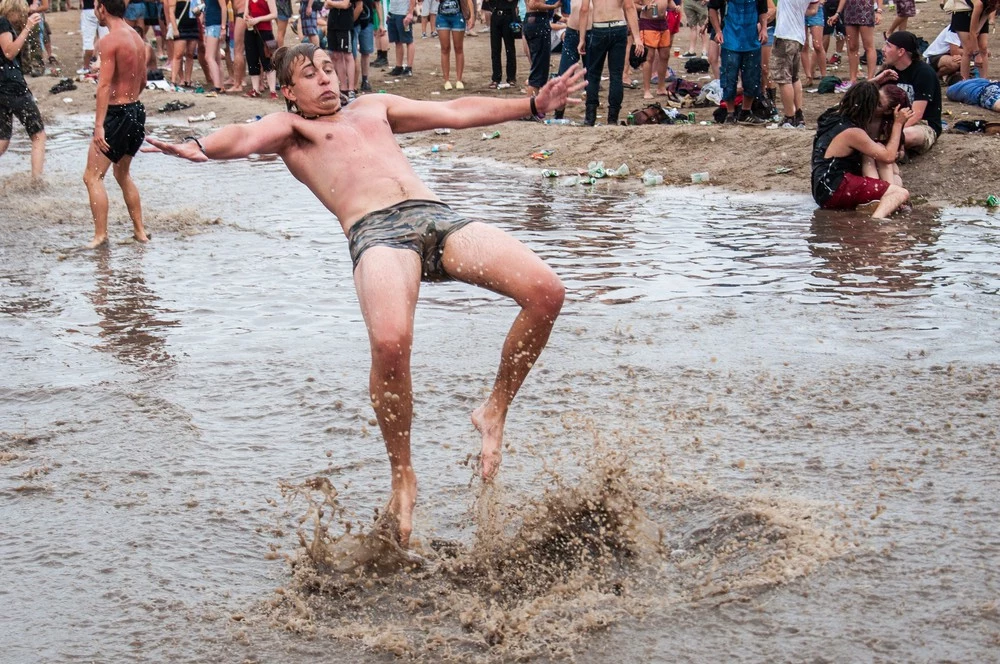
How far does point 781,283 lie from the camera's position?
24.4 ft

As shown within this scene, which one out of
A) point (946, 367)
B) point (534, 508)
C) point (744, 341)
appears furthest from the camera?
point (744, 341)

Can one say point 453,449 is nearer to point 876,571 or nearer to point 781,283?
point 876,571

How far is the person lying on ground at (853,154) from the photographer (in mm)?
9312

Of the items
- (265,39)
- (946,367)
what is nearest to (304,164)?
(946,367)

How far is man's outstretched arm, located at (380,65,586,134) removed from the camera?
478cm

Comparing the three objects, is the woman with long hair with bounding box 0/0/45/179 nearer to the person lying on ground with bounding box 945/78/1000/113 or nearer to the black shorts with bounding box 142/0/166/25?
the black shorts with bounding box 142/0/166/25

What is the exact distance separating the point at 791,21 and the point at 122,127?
23.5ft

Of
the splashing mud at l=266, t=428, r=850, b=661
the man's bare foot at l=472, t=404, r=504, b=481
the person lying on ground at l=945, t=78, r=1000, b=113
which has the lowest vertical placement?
the splashing mud at l=266, t=428, r=850, b=661

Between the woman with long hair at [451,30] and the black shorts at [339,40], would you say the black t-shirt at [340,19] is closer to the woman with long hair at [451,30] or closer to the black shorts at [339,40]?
the black shorts at [339,40]

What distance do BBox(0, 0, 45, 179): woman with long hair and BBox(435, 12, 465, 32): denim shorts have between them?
6.88 meters

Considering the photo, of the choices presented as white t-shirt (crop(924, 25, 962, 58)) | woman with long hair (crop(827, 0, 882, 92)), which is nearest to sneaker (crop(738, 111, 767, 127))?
woman with long hair (crop(827, 0, 882, 92))

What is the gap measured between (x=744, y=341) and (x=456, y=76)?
41.0ft

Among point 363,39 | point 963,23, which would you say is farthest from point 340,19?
point 963,23

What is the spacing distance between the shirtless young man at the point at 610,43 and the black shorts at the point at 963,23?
3725 millimetres
